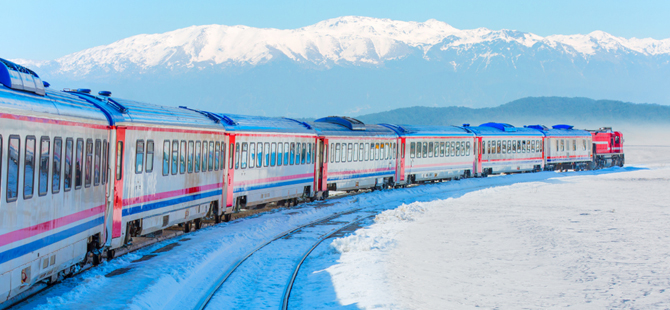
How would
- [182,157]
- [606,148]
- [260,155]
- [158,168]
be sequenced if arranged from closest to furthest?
[158,168] < [182,157] < [260,155] < [606,148]

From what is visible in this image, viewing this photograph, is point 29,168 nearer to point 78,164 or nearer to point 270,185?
point 78,164

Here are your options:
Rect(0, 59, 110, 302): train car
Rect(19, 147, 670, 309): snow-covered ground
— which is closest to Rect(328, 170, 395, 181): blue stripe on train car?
Rect(19, 147, 670, 309): snow-covered ground

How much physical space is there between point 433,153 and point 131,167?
27.1 meters

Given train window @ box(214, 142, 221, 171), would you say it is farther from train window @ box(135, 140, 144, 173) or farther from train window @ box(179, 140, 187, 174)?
train window @ box(135, 140, 144, 173)

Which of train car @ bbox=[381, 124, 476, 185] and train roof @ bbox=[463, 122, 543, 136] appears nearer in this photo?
train car @ bbox=[381, 124, 476, 185]

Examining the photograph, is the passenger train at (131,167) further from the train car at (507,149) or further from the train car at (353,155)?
the train car at (507,149)

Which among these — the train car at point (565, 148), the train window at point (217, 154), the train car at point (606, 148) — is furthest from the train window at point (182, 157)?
the train car at point (606, 148)

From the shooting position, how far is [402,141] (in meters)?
36.0

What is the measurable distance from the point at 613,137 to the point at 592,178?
18908 mm

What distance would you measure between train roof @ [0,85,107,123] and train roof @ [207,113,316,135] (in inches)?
343

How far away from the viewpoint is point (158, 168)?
50.3 feet

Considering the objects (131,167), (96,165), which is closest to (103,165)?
(96,165)

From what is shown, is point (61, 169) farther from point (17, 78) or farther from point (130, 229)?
point (130, 229)

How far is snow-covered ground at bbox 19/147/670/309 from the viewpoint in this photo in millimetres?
11000
